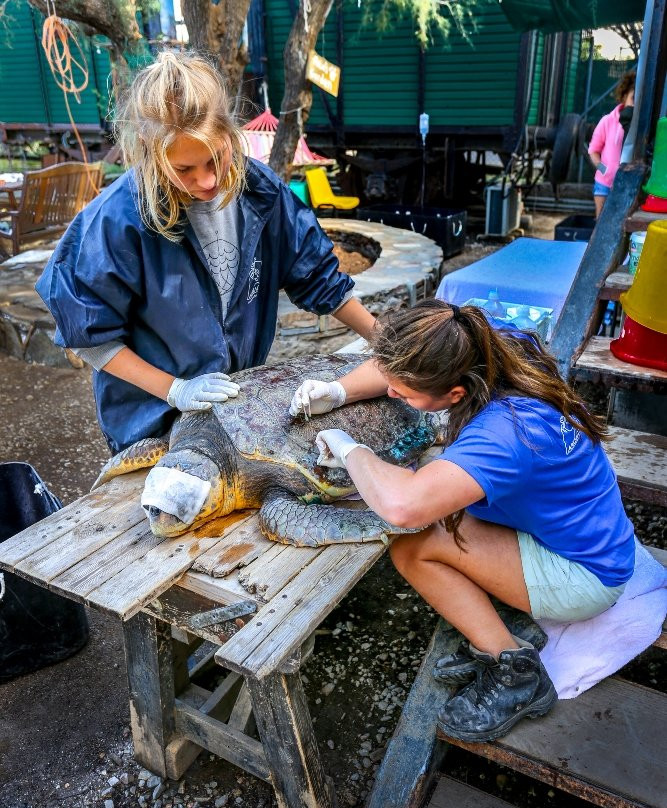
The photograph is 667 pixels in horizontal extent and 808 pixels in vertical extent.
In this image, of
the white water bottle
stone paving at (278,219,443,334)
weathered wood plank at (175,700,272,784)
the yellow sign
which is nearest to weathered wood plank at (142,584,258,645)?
weathered wood plank at (175,700,272,784)

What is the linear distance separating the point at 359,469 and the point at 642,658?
1.47 metres

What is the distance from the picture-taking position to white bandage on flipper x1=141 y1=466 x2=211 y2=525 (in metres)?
1.72

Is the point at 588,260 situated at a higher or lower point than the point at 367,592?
higher

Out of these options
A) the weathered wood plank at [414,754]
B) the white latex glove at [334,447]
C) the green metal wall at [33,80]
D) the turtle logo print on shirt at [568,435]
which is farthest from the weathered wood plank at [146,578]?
the green metal wall at [33,80]

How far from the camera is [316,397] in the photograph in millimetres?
2131

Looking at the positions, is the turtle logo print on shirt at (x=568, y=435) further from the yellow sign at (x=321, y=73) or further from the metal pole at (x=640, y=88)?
the yellow sign at (x=321, y=73)

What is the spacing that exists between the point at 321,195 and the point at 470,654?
329 inches

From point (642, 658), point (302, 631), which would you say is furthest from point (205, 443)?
point (642, 658)

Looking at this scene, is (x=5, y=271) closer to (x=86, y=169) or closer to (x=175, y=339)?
(x=86, y=169)

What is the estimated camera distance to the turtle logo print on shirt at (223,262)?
82.6 inches

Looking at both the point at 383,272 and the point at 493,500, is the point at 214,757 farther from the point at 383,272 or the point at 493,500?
the point at 383,272

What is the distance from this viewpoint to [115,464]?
213 cm

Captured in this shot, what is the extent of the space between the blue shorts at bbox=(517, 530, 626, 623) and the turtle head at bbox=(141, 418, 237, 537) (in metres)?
0.85

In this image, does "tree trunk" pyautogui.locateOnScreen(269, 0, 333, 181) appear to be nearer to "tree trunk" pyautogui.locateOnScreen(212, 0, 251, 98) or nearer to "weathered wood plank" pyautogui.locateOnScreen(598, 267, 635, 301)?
"tree trunk" pyautogui.locateOnScreen(212, 0, 251, 98)
